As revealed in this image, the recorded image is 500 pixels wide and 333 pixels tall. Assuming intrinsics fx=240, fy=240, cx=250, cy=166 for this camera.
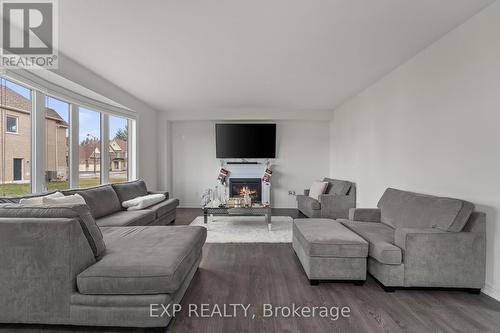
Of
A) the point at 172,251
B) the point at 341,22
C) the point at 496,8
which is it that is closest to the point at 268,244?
the point at 172,251

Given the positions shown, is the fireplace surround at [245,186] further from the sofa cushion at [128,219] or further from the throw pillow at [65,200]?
the throw pillow at [65,200]

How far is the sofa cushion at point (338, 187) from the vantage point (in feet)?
16.6

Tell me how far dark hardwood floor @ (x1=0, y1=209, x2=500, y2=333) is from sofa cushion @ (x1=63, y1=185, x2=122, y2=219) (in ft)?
5.66

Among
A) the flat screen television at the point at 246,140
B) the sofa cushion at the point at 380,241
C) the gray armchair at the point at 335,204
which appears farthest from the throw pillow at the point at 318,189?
the sofa cushion at the point at 380,241

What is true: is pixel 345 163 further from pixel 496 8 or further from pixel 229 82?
pixel 496 8

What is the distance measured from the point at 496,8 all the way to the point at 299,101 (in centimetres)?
357

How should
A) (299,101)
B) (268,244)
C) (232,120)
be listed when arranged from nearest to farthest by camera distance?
(268,244) → (299,101) → (232,120)

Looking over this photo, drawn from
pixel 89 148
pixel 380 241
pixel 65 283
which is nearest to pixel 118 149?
pixel 89 148

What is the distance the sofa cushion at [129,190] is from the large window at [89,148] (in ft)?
2.02

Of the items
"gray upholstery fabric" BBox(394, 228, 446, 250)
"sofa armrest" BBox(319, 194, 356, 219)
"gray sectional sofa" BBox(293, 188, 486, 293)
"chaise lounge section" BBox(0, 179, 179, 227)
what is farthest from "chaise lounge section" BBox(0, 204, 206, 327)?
"sofa armrest" BBox(319, 194, 356, 219)

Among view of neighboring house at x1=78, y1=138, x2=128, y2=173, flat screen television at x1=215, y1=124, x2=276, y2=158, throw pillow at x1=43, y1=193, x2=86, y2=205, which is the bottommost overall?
throw pillow at x1=43, y1=193, x2=86, y2=205

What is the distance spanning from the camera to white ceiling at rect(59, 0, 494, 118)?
2188 millimetres

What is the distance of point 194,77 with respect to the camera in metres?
3.98

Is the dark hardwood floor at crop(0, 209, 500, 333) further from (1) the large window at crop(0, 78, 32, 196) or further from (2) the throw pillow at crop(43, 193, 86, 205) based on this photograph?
(1) the large window at crop(0, 78, 32, 196)
